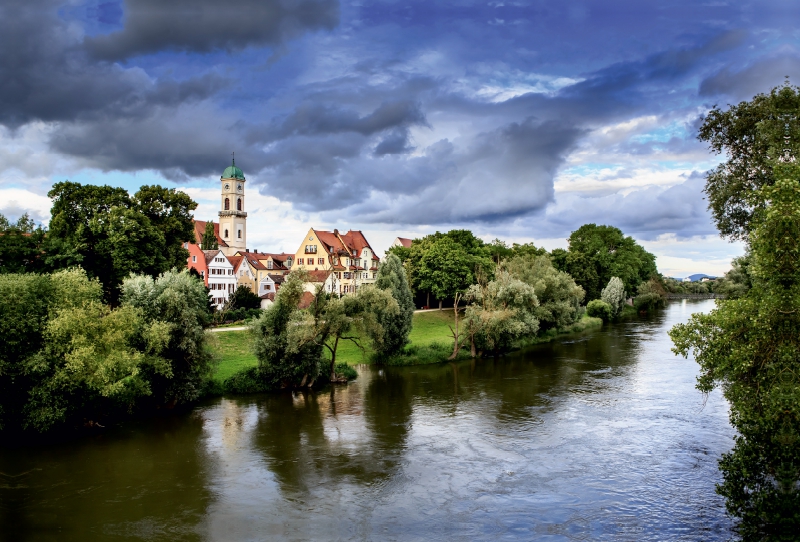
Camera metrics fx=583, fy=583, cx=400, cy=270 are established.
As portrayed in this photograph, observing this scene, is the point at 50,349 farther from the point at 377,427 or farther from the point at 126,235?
the point at 126,235

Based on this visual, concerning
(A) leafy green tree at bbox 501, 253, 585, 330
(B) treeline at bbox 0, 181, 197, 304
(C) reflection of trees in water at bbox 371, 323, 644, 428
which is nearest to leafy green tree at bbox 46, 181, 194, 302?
(B) treeline at bbox 0, 181, 197, 304

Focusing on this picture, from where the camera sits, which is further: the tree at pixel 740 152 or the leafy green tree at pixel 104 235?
the leafy green tree at pixel 104 235

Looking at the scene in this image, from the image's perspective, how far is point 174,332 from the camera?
1304 inches

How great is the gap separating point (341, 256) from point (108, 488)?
232 ft

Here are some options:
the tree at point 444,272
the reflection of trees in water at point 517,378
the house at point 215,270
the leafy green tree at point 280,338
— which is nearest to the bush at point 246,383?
the leafy green tree at point 280,338

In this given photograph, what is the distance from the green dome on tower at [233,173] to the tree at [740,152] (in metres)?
92.8

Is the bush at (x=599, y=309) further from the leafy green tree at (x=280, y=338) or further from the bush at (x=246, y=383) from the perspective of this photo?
the bush at (x=246, y=383)

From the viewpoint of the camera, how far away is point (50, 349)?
2711 cm

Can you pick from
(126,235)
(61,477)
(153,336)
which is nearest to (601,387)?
(153,336)

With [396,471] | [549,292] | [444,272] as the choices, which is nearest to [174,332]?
[396,471]

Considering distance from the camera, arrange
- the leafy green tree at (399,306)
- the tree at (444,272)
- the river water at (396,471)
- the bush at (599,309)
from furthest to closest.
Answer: the bush at (599,309)
the tree at (444,272)
the leafy green tree at (399,306)
the river water at (396,471)

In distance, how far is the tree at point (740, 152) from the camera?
23469 millimetres

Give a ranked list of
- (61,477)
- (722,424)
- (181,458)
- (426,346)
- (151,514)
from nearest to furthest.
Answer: (151,514)
(61,477)
(181,458)
(722,424)
(426,346)

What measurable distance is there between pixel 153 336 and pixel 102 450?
21.1ft
